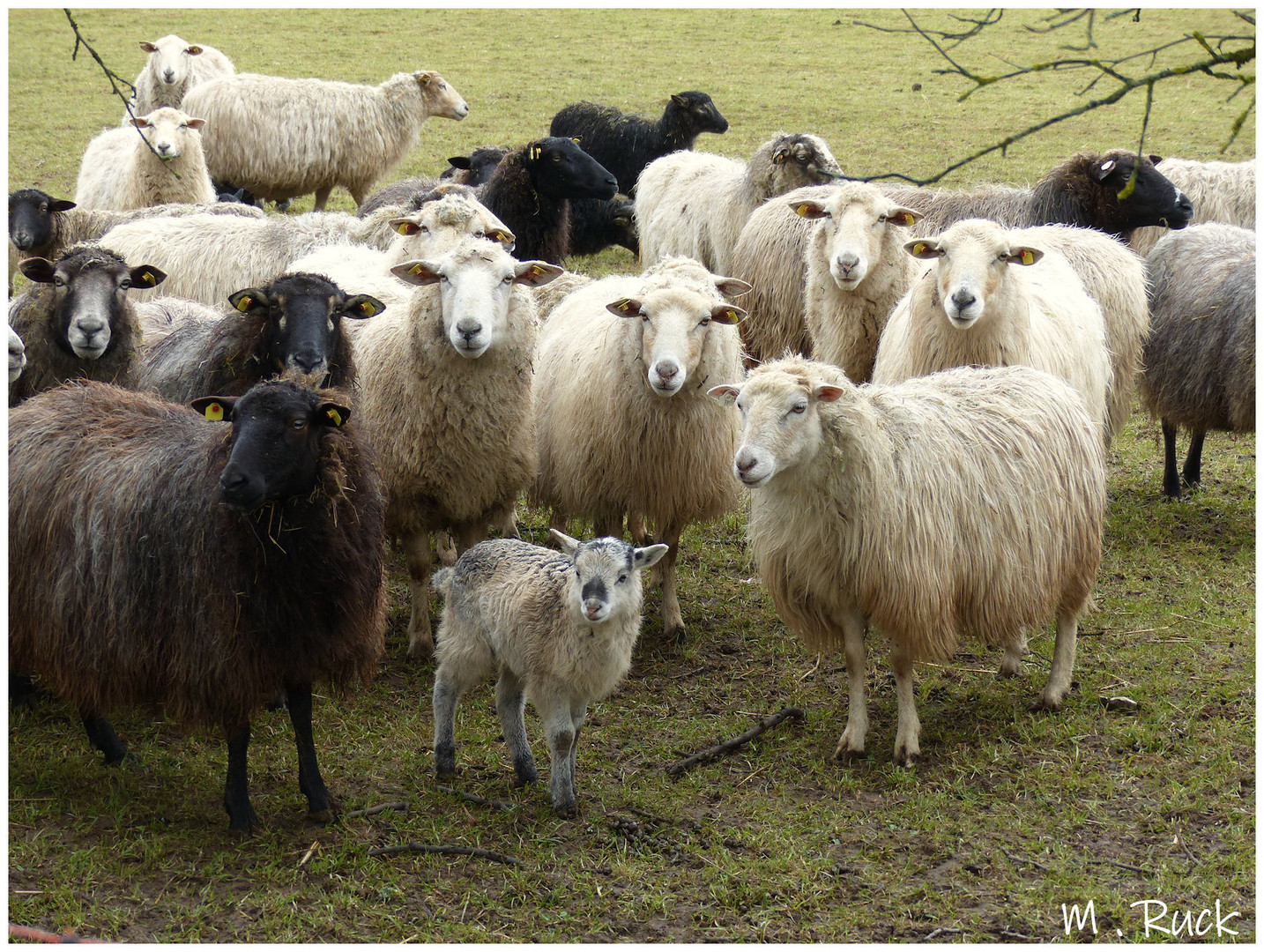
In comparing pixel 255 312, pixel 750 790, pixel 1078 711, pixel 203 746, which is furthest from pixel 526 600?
pixel 1078 711

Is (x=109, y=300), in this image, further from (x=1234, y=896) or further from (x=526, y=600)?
(x=1234, y=896)

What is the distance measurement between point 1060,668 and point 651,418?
85.0 inches

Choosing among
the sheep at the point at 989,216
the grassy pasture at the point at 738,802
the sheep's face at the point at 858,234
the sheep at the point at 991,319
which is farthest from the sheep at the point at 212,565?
the sheep at the point at 989,216

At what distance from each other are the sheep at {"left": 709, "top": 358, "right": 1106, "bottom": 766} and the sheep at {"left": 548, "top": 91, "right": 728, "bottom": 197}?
339 inches

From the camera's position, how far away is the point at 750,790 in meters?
4.64

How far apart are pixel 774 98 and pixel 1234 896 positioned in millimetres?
17687

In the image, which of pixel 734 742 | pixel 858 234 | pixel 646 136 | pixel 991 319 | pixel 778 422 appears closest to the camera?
pixel 778 422

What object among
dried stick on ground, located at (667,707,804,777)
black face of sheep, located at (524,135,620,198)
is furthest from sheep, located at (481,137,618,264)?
dried stick on ground, located at (667,707,804,777)

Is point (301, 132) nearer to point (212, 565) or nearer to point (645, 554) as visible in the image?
point (212, 565)

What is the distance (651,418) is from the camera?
575 centimetres

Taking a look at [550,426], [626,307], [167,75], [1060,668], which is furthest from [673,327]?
[167,75]

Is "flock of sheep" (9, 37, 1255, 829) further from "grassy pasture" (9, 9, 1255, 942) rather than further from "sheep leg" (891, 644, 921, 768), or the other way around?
"grassy pasture" (9, 9, 1255, 942)

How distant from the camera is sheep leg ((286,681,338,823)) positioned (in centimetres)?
425

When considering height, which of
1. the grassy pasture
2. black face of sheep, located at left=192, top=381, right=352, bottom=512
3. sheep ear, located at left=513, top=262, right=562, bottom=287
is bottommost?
the grassy pasture
